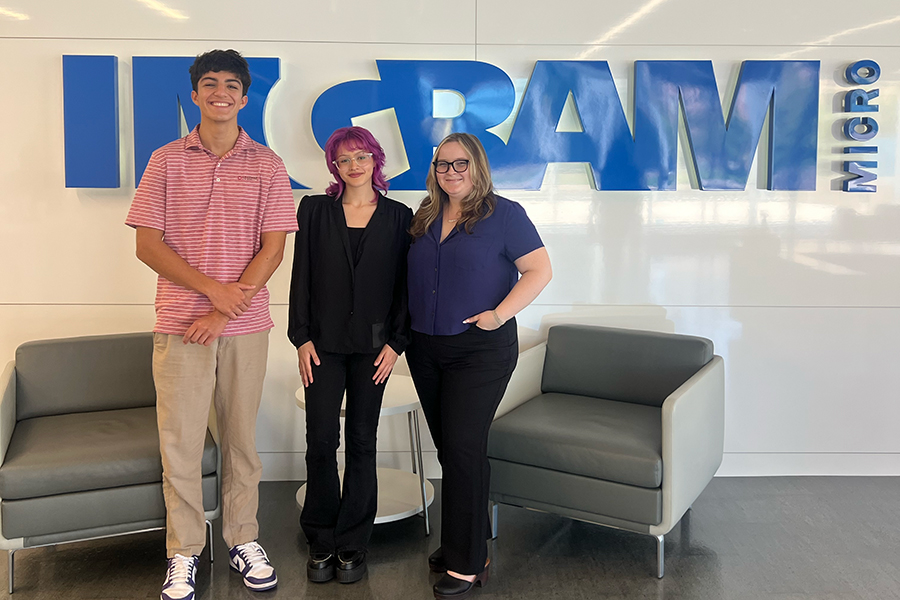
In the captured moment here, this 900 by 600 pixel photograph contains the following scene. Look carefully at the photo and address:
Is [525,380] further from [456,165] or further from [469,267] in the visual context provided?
[456,165]

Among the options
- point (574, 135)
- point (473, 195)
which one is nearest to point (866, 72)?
point (574, 135)

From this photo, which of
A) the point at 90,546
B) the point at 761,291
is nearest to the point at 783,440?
the point at 761,291

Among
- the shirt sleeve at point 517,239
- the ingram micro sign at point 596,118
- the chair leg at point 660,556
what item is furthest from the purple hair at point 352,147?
the chair leg at point 660,556

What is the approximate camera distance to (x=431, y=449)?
4.18 metres

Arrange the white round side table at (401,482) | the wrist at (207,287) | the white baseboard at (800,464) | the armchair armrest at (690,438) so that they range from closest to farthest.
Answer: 1. the wrist at (207,287)
2. the armchair armrest at (690,438)
3. the white round side table at (401,482)
4. the white baseboard at (800,464)

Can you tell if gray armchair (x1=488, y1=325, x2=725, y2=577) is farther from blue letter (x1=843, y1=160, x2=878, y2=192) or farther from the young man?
blue letter (x1=843, y1=160, x2=878, y2=192)

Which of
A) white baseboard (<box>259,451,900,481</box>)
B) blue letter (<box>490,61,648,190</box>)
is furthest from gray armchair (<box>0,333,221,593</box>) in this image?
blue letter (<box>490,61,648,190</box>)

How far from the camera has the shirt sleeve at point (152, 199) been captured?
268 cm

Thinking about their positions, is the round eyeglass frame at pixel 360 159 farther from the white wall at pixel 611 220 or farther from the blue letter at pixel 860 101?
the blue letter at pixel 860 101

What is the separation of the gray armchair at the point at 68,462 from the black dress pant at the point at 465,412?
3.20 feet

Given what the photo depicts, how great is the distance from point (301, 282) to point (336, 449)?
2.22ft

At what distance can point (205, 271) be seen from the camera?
107 inches

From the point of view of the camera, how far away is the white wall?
153 inches

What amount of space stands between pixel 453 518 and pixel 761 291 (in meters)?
2.33
